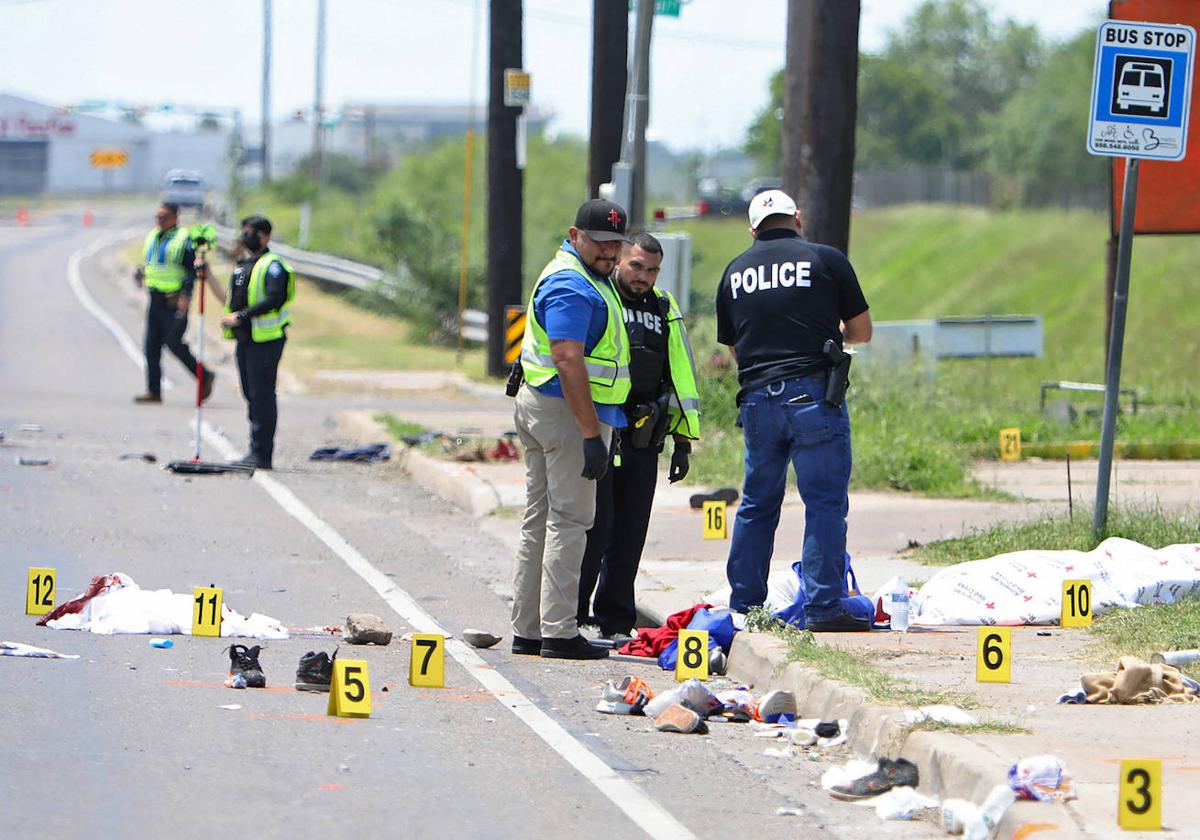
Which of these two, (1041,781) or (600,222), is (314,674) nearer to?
(600,222)

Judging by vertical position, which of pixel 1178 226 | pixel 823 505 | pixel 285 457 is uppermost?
pixel 1178 226

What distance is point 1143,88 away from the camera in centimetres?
1031

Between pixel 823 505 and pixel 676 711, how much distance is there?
1.57 meters

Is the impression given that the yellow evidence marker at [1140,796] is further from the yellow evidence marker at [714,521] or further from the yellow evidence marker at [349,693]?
the yellow evidence marker at [714,521]

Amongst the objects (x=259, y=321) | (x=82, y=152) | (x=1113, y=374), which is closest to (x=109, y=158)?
(x=82, y=152)

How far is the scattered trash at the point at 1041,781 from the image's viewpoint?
5.93 metres

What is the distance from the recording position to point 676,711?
24.6 feet

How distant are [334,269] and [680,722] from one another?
103ft

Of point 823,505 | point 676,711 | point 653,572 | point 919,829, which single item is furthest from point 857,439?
point 919,829

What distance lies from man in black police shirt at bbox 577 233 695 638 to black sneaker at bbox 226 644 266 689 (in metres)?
1.86

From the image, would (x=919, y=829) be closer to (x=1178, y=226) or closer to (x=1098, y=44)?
(x=1098, y=44)

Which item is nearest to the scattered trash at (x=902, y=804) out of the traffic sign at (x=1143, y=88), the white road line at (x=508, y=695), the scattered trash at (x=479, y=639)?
the white road line at (x=508, y=695)

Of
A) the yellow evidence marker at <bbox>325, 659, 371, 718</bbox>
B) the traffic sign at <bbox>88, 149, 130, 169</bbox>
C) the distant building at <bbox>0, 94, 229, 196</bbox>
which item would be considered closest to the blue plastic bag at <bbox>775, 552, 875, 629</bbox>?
the yellow evidence marker at <bbox>325, 659, 371, 718</bbox>

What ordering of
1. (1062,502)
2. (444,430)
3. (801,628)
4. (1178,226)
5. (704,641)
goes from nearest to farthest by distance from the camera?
(704,641), (801,628), (1062,502), (1178,226), (444,430)
